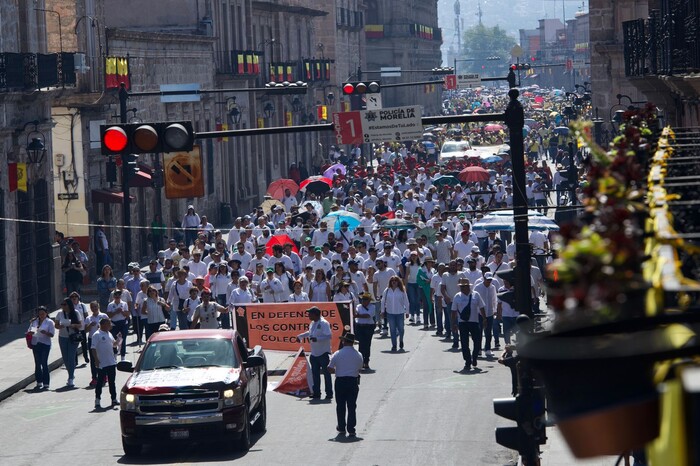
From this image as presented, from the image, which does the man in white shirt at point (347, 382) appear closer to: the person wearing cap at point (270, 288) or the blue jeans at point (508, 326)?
the blue jeans at point (508, 326)

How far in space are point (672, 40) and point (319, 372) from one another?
297 inches

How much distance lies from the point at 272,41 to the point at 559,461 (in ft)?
177

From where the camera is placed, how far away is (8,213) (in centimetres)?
3331

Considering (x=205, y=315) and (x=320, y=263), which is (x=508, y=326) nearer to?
(x=205, y=315)

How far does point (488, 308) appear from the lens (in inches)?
966

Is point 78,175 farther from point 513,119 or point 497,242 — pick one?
point 513,119

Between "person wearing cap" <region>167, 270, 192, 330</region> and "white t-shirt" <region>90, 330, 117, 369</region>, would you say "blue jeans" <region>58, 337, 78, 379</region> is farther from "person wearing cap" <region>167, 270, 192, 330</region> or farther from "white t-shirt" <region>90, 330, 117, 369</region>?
"person wearing cap" <region>167, 270, 192, 330</region>

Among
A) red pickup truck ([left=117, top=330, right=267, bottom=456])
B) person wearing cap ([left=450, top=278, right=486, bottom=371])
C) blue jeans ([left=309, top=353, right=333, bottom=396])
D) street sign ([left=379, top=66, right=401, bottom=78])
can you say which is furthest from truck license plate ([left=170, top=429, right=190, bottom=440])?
street sign ([left=379, top=66, right=401, bottom=78])

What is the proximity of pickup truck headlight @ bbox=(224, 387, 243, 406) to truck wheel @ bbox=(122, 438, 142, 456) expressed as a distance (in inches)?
46.9

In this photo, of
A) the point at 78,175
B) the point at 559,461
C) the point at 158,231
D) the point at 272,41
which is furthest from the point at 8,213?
the point at 272,41

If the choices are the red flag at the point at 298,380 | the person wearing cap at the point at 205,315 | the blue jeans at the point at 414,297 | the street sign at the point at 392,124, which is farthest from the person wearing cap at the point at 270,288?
the street sign at the point at 392,124

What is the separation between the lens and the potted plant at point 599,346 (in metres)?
4.02

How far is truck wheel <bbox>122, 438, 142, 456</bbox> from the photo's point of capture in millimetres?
17531

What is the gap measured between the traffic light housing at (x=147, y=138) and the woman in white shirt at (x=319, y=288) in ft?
39.0
